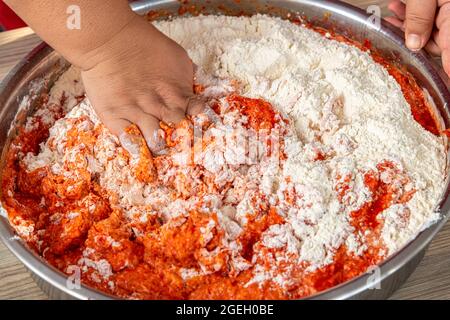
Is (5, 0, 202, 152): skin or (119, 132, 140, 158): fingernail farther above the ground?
(5, 0, 202, 152): skin

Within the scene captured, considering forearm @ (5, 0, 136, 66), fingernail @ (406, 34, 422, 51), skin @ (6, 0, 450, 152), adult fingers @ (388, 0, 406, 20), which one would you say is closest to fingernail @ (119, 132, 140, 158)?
skin @ (6, 0, 450, 152)

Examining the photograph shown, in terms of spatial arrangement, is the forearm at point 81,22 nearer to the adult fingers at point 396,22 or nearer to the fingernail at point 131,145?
the fingernail at point 131,145

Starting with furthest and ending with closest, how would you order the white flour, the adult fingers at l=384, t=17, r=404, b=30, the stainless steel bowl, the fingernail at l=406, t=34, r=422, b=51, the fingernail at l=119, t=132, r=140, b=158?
1. the adult fingers at l=384, t=17, r=404, b=30
2. the fingernail at l=406, t=34, r=422, b=51
3. the fingernail at l=119, t=132, r=140, b=158
4. the white flour
5. the stainless steel bowl

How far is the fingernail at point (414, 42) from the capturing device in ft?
3.87

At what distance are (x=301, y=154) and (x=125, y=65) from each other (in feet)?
1.16

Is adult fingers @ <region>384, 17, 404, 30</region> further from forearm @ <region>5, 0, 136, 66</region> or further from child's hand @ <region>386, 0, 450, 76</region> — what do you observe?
forearm @ <region>5, 0, 136, 66</region>

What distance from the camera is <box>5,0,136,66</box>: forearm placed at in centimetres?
100

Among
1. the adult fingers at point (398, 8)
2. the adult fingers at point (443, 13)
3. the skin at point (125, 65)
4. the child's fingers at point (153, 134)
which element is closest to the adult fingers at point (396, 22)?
the adult fingers at point (398, 8)

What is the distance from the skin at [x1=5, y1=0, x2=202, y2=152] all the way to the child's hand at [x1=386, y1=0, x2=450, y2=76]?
0.44m

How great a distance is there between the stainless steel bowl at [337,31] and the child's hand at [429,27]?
0.03 meters

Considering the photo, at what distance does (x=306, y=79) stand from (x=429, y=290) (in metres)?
→ 0.44

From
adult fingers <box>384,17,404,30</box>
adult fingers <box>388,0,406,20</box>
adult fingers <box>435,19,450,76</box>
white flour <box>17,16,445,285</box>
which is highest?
adult fingers <box>388,0,406,20</box>

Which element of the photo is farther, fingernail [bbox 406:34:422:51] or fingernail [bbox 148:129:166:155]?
fingernail [bbox 406:34:422:51]

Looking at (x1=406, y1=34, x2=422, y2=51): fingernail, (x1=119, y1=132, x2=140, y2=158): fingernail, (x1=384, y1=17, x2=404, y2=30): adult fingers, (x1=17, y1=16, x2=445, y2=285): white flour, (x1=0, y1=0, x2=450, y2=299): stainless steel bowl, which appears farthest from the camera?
(x1=384, y1=17, x2=404, y2=30): adult fingers
